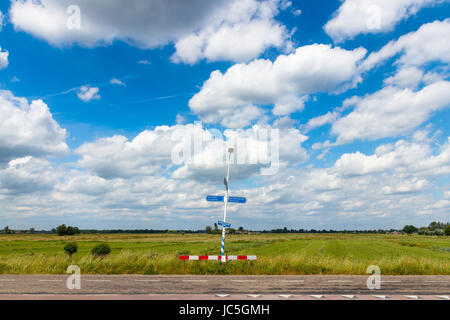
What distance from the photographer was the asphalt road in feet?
30.3

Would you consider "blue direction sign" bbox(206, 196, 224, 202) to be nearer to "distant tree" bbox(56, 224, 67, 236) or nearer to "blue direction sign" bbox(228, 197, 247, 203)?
"blue direction sign" bbox(228, 197, 247, 203)

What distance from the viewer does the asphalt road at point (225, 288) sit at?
9.24 m

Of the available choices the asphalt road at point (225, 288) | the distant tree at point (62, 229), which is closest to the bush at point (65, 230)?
the distant tree at point (62, 229)

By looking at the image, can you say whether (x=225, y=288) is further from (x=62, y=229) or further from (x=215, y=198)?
(x=62, y=229)

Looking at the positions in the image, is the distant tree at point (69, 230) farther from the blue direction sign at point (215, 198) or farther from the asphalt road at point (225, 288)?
the blue direction sign at point (215, 198)

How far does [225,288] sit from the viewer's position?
10547 mm

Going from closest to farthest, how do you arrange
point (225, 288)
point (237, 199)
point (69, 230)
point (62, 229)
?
point (225, 288) < point (237, 199) < point (62, 229) < point (69, 230)

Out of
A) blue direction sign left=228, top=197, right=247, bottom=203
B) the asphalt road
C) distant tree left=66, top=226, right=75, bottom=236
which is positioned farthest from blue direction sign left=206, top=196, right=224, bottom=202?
distant tree left=66, top=226, right=75, bottom=236

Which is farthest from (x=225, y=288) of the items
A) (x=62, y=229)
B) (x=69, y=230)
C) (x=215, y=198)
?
(x=69, y=230)

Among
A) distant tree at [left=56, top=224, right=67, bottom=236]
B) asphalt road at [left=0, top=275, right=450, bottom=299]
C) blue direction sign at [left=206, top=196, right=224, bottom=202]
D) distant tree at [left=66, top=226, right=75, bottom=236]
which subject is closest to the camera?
asphalt road at [left=0, top=275, right=450, bottom=299]

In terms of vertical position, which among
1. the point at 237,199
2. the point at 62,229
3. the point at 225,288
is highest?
the point at 237,199
